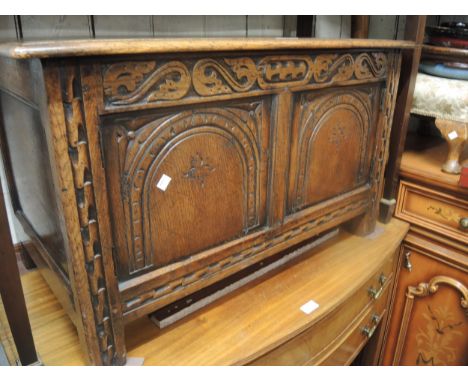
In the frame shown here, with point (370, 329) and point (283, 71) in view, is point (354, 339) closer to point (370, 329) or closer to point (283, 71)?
point (370, 329)

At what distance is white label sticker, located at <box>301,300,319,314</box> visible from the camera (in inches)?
37.0

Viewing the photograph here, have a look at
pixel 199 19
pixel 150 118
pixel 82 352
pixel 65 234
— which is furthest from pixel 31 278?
pixel 199 19

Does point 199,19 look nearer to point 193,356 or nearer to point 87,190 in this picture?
point 87,190

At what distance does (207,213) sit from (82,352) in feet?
1.23

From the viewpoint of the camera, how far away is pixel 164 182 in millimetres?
710

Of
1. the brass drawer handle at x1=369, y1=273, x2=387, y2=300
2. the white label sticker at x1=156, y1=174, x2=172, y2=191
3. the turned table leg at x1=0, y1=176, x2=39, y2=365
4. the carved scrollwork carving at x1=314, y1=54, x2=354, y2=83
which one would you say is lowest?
the brass drawer handle at x1=369, y1=273, x2=387, y2=300

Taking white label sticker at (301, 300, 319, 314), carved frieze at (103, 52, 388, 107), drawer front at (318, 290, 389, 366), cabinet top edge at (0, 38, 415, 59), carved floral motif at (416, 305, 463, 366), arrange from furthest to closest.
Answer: carved floral motif at (416, 305, 463, 366) → drawer front at (318, 290, 389, 366) → white label sticker at (301, 300, 319, 314) → carved frieze at (103, 52, 388, 107) → cabinet top edge at (0, 38, 415, 59)

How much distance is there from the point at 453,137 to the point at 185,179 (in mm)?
879

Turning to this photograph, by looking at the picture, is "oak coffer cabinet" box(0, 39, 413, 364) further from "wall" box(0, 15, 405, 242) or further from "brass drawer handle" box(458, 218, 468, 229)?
"brass drawer handle" box(458, 218, 468, 229)

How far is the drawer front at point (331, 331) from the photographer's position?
90 centimetres

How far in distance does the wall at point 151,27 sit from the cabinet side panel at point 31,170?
0.13 m

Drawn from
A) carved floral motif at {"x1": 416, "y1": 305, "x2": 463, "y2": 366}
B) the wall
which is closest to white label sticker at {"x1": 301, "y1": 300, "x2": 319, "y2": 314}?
carved floral motif at {"x1": 416, "y1": 305, "x2": 463, "y2": 366}

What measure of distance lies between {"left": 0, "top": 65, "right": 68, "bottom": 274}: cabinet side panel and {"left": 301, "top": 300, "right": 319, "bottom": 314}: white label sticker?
21.0 inches

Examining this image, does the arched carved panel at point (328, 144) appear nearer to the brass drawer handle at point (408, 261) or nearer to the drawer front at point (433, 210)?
the drawer front at point (433, 210)
